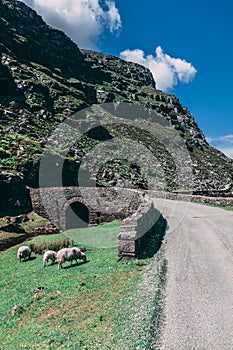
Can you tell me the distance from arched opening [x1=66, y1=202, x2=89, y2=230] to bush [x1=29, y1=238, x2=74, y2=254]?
1069 centimetres

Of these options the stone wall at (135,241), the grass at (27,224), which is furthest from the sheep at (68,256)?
the grass at (27,224)

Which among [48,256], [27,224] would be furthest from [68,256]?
[27,224]

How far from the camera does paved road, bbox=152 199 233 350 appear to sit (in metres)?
7.64

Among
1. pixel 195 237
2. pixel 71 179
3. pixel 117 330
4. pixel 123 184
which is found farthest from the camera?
pixel 123 184

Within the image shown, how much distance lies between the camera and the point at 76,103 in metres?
96.4

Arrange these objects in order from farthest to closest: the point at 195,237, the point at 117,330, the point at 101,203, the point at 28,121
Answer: the point at 28,121, the point at 101,203, the point at 195,237, the point at 117,330

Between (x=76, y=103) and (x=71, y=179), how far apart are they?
55.7 metres

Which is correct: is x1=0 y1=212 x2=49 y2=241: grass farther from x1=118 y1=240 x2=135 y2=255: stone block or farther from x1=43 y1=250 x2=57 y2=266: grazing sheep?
x1=118 y1=240 x2=135 y2=255: stone block

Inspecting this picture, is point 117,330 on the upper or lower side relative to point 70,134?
lower

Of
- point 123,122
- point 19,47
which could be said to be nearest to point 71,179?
point 123,122

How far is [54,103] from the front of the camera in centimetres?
8994

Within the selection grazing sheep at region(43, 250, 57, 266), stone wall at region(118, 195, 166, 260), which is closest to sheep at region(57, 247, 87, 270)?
grazing sheep at region(43, 250, 57, 266)

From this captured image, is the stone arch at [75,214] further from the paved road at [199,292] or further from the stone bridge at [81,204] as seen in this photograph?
the paved road at [199,292]

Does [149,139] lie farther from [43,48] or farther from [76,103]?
[43,48]
